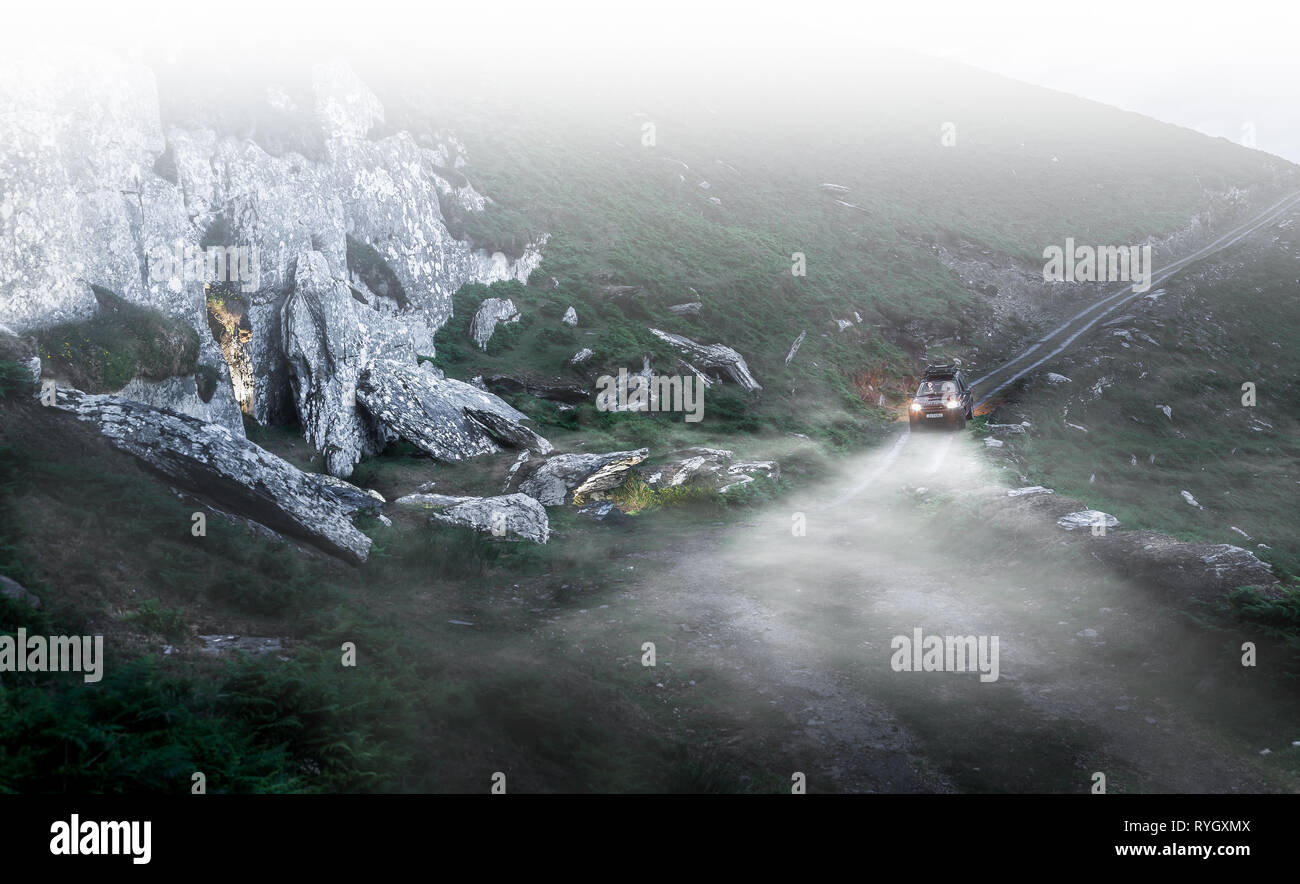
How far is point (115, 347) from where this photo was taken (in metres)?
18.5

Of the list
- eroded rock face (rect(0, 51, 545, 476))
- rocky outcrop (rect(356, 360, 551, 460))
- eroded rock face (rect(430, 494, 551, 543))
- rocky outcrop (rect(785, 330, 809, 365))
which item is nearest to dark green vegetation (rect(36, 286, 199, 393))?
eroded rock face (rect(0, 51, 545, 476))

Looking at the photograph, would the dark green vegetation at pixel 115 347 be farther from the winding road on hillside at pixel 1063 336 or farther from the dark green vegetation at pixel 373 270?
the winding road on hillside at pixel 1063 336

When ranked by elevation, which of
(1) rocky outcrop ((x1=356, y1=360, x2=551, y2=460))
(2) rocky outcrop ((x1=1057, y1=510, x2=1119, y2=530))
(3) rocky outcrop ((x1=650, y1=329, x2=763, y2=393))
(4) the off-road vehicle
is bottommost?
(2) rocky outcrop ((x1=1057, y1=510, x2=1119, y2=530))

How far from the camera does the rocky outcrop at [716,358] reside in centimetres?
3234

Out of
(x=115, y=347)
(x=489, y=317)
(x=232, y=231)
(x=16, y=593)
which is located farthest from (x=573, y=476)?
(x=232, y=231)

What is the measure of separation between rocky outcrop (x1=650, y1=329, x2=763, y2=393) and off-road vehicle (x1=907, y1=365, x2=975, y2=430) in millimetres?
7152

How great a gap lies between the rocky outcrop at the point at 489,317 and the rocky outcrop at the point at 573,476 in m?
11.6

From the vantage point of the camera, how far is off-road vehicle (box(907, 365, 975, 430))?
28.2m

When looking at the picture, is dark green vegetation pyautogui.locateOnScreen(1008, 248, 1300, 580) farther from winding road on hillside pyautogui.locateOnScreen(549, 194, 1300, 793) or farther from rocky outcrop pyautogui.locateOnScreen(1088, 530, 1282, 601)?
winding road on hillside pyautogui.locateOnScreen(549, 194, 1300, 793)

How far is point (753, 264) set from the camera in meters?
43.8

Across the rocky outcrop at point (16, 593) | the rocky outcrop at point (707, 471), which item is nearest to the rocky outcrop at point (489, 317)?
the rocky outcrop at point (707, 471)
